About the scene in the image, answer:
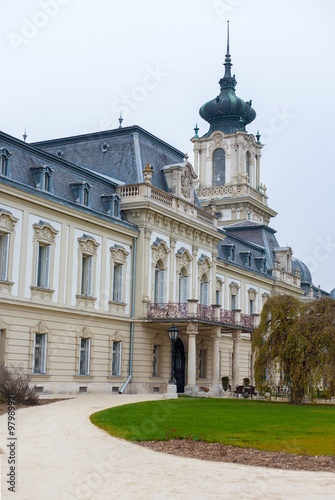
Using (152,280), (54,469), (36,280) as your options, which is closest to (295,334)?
(152,280)

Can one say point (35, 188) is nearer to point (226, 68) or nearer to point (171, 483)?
point (171, 483)

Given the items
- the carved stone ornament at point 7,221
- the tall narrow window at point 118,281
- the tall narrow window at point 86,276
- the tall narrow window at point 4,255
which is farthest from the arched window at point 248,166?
the tall narrow window at point 4,255

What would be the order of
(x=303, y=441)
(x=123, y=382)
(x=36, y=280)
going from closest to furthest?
(x=303, y=441) → (x=36, y=280) → (x=123, y=382)

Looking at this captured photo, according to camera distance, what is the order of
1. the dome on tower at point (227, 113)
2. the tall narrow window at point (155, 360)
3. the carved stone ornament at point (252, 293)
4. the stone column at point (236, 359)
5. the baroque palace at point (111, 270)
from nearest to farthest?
1. the baroque palace at point (111, 270)
2. the tall narrow window at point (155, 360)
3. the stone column at point (236, 359)
4. the carved stone ornament at point (252, 293)
5. the dome on tower at point (227, 113)

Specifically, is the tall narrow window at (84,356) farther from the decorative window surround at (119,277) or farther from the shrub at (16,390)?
the shrub at (16,390)

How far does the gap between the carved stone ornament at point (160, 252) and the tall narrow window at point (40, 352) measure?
863 cm

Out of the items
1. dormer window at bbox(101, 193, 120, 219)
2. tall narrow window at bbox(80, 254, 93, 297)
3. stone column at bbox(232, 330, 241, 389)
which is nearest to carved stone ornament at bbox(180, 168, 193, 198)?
dormer window at bbox(101, 193, 120, 219)

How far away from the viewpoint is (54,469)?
10453 millimetres

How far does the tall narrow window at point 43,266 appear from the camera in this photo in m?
27.9

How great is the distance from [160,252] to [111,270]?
385cm

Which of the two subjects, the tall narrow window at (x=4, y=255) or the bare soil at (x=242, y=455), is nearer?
the bare soil at (x=242, y=455)

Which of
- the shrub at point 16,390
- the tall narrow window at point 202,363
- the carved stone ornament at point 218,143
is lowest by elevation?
the shrub at point 16,390

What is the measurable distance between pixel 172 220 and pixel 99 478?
1044 inches

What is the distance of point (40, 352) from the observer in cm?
2770
